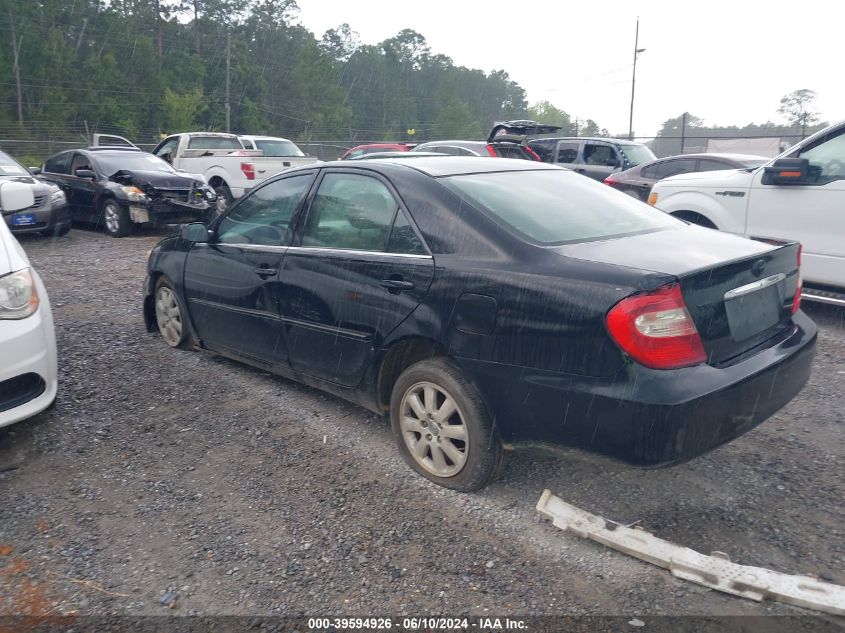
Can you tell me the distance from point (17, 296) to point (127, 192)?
27.4 ft

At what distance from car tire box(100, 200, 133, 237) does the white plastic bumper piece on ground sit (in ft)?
33.9

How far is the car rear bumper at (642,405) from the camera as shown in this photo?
273 cm

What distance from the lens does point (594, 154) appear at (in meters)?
14.7

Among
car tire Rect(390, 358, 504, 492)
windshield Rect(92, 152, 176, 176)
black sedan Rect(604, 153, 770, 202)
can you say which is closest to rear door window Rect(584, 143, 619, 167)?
black sedan Rect(604, 153, 770, 202)

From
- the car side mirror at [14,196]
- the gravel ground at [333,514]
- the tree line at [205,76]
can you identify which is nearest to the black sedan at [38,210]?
the car side mirror at [14,196]

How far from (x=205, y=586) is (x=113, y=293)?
18.8 feet

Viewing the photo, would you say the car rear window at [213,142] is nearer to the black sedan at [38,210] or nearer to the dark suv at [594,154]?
the black sedan at [38,210]

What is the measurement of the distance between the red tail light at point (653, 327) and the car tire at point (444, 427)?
76 cm

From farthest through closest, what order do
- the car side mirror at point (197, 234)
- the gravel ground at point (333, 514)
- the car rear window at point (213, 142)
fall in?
the car rear window at point (213, 142) → the car side mirror at point (197, 234) → the gravel ground at point (333, 514)

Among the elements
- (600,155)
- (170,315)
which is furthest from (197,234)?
(600,155)

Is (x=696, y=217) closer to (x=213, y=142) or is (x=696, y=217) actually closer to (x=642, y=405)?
(x=642, y=405)

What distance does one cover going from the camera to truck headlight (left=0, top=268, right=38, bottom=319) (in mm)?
3850

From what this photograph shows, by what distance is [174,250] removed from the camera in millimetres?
5328

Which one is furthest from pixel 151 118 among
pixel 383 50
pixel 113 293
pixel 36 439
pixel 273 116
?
pixel 36 439
